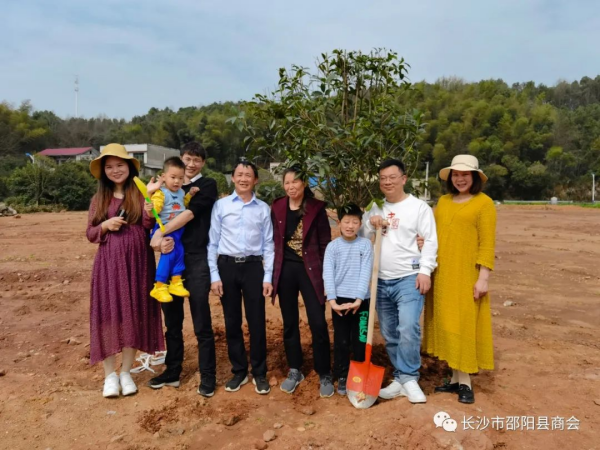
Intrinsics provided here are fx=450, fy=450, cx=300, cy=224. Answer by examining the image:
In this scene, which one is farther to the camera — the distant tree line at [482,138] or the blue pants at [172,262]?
the distant tree line at [482,138]

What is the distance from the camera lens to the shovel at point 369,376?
11.7 feet

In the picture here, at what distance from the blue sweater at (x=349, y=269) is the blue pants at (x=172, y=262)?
1216mm

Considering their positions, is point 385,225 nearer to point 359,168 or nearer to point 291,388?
point 359,168

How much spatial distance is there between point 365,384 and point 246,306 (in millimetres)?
1187

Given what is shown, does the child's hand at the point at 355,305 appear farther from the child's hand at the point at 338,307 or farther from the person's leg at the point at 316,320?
the person's leg at the point at 316,320

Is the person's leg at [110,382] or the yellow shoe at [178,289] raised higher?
the yellow shoe at [178,289]

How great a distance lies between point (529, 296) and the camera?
25.9 ft

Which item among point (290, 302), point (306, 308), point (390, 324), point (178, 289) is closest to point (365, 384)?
point (390, 324)

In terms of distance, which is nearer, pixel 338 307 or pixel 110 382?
pixel 338 307

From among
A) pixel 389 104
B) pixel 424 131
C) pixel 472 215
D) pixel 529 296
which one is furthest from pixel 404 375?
pixel 529 296

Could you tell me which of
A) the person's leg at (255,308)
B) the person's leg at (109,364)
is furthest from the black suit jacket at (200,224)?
the person's leg at (109,364)

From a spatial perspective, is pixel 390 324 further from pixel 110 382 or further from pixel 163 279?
pixel 110 382

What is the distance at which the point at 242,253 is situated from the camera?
3801 mm

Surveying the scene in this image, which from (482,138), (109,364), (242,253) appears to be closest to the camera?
(242,253)
